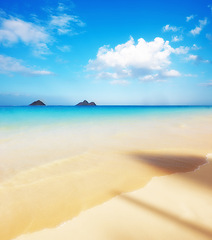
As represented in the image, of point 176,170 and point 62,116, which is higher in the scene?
point 62,116

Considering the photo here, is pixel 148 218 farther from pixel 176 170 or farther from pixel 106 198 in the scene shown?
pixel 176 170

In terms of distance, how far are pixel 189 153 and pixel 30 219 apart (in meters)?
4.90

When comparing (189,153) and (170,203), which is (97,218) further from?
(189,153)

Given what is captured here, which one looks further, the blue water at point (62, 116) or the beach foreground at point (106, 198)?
the blue water at point (62, 116)

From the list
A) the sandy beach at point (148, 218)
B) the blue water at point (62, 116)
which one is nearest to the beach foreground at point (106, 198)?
the sandy beach at point (148, 218)

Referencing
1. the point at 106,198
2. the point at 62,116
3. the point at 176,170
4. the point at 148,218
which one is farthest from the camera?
the point at 62,116

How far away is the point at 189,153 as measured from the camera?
201 inches

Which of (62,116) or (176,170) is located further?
(62,116)

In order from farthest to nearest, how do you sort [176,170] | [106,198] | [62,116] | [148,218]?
[62,116]
[176,170]
[106,198]
[148,218]

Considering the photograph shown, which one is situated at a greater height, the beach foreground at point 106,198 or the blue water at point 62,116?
the blue water at point 62,116

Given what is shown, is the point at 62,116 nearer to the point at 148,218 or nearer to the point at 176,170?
the point at 176,170

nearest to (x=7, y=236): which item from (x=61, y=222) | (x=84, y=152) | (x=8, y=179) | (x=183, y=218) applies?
(x=61, y=222)

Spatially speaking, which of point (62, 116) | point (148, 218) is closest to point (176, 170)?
point (148, 218)

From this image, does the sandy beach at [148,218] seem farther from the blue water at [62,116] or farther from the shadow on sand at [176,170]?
the blue water at [62,116]
